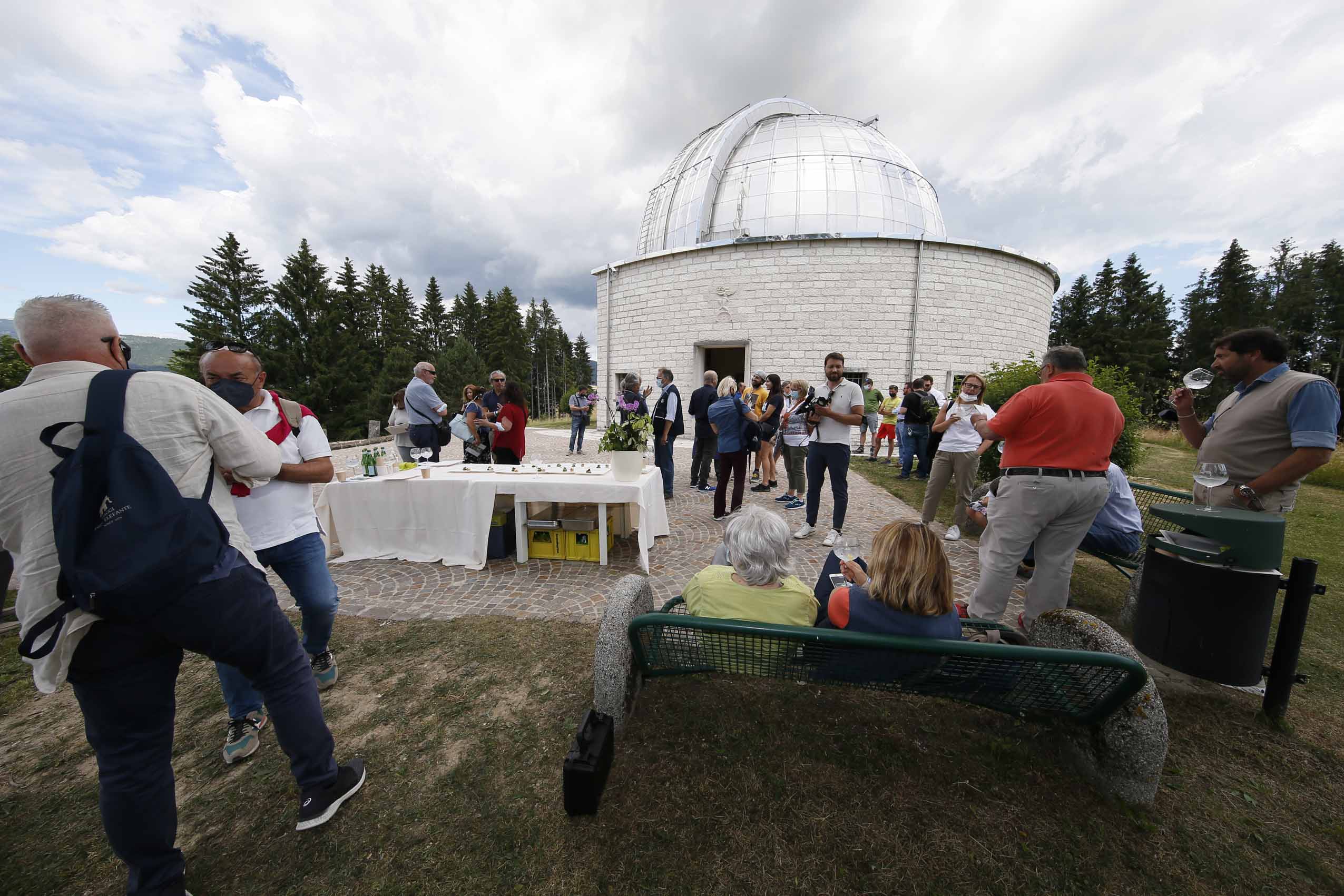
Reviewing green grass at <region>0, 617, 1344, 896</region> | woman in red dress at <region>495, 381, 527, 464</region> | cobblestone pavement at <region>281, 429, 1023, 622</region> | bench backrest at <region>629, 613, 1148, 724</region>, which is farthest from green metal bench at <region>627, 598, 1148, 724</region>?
woman in red dress at <region>495, 381, 527, 464</region>

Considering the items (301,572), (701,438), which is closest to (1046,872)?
(301,572)

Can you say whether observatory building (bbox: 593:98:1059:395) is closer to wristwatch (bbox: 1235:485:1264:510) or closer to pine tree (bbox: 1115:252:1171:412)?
wristwatch (bbox: 1235:485:1264:510)

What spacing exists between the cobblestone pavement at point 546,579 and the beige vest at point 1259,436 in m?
1.66

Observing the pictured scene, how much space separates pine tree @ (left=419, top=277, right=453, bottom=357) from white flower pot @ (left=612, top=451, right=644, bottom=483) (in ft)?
143

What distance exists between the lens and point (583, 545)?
15.8ft

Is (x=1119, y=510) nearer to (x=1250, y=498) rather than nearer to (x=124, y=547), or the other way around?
(x=1250, y=498)

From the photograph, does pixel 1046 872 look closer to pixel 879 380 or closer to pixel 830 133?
pixel 879 380

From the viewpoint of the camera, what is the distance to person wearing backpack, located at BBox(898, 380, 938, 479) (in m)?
8.96

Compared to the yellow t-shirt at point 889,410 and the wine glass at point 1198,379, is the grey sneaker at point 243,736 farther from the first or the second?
the yellow t-shirt at point 889,410

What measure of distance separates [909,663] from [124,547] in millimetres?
2664

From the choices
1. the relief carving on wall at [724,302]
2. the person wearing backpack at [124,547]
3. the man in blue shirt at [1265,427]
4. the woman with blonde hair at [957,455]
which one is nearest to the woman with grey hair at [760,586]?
the person wearing backpack at [124,547]

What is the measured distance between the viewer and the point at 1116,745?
195 cm

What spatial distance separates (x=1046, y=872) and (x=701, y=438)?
596 centimetres


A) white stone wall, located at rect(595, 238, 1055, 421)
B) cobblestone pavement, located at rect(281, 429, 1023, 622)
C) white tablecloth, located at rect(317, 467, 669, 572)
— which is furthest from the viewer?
white stone wall, located at rect(595, 238, 1055, 421)
